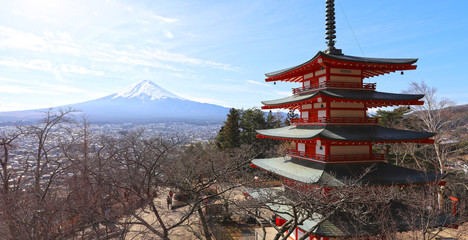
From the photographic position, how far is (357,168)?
10.2 m

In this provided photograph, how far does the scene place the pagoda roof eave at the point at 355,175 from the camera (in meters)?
9.11

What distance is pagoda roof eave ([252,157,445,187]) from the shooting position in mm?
9109

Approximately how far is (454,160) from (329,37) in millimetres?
20786

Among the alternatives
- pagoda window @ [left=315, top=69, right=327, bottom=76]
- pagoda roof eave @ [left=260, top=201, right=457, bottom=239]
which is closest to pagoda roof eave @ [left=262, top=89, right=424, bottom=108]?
pagoda window @ [left=315, top=69, right=327, bottom=76]

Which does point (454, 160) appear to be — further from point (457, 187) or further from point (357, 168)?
point (357, 168)

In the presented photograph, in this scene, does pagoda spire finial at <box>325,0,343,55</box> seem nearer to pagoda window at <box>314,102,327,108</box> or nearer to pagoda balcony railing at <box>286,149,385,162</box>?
pagoda window at <box>314,102,327,108</box>

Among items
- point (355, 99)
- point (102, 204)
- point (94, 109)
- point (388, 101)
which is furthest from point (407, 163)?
point (94, 109)

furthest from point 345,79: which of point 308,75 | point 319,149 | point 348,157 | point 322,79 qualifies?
point 348,157

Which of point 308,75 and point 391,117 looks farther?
point 391,117

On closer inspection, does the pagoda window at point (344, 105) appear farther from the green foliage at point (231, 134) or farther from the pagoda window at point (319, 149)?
the green foliage at point (231, 134)

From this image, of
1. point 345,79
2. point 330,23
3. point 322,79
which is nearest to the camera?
point 345,79

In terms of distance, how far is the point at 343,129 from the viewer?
10375 millimetres

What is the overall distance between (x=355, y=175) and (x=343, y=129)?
204cm

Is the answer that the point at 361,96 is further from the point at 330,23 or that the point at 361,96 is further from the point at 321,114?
the point at 330,23
